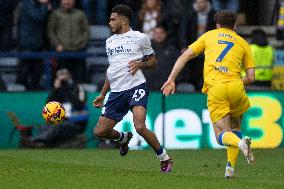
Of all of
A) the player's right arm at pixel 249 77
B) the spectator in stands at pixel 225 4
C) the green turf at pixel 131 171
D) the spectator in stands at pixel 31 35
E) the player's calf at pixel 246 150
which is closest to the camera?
the green turf at pixel 131 171

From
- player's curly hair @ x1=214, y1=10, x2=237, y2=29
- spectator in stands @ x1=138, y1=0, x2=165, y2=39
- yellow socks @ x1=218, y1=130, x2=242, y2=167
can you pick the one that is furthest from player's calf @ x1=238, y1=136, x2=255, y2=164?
spectator in stands @ x1=138, y1=0, x2=165, y2=39

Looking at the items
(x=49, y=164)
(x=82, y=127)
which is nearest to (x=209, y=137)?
(x=82, y=127)

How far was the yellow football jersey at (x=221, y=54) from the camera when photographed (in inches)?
502

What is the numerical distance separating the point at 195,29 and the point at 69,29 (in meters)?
2.62

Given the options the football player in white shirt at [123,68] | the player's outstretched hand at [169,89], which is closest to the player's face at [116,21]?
the football player in white shirt at [123,68]

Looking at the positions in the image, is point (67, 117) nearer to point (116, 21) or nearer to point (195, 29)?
point (195, 29)

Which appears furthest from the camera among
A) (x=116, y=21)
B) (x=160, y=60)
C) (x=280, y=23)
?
(x=280, y=23)

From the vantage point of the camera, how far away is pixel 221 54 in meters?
12.8

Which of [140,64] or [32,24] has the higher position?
[140,64]

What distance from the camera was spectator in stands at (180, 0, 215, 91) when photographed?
2117 centimetres

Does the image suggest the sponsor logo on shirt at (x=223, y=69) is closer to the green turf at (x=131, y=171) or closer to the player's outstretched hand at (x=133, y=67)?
the green turf at (x=131, y=171)

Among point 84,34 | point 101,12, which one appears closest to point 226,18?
point 84,34

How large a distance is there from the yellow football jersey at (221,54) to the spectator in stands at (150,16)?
8.49m

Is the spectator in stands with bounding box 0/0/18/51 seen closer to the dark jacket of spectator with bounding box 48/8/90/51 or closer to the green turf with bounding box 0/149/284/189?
the dark jacket of spectator with bounding box 48/8/90/51
